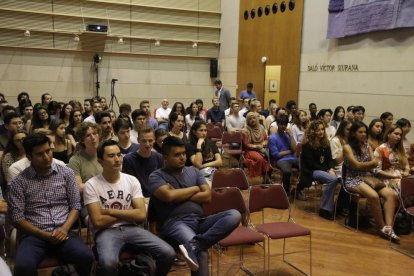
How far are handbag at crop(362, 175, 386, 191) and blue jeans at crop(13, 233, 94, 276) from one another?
3.37 meters

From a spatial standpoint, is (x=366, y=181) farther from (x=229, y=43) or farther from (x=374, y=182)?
(x=229, y=43)

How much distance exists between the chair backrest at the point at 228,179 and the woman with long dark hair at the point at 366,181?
1.36m

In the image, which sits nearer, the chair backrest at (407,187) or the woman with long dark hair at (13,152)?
the woman with long dark hair at (13,152)

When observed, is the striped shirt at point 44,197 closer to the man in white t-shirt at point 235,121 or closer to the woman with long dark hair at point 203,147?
the woman with long dark hair at point 203,147

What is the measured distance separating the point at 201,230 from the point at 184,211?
0.21 meters

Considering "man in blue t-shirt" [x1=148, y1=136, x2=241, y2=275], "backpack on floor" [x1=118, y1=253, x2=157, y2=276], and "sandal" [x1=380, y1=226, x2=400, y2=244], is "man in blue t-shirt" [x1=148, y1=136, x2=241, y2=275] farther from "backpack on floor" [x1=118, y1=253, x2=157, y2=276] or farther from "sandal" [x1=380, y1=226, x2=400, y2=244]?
"sandal" [x1=380, y1=226, x2=400, y2=244]

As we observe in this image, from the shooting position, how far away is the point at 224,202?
3.59 m

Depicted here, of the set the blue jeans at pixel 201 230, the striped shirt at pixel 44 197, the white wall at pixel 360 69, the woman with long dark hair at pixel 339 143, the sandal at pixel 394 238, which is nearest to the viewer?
the striped shirt at pixel 44 197

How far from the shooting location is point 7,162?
3.84 meters

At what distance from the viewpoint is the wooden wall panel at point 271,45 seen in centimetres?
1008

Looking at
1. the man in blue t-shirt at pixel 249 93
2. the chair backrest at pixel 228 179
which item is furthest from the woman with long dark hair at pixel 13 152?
the man in blue t-shirt at pixel 249 93

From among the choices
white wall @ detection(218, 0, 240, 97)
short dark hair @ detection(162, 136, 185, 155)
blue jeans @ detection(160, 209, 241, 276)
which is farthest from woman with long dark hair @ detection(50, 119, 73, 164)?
white wall @ detection(218, 0, 240, 97)

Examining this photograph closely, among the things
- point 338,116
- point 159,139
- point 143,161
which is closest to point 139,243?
point 143,161

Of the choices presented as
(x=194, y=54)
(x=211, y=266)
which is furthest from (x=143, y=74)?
(x=211, y=266)
